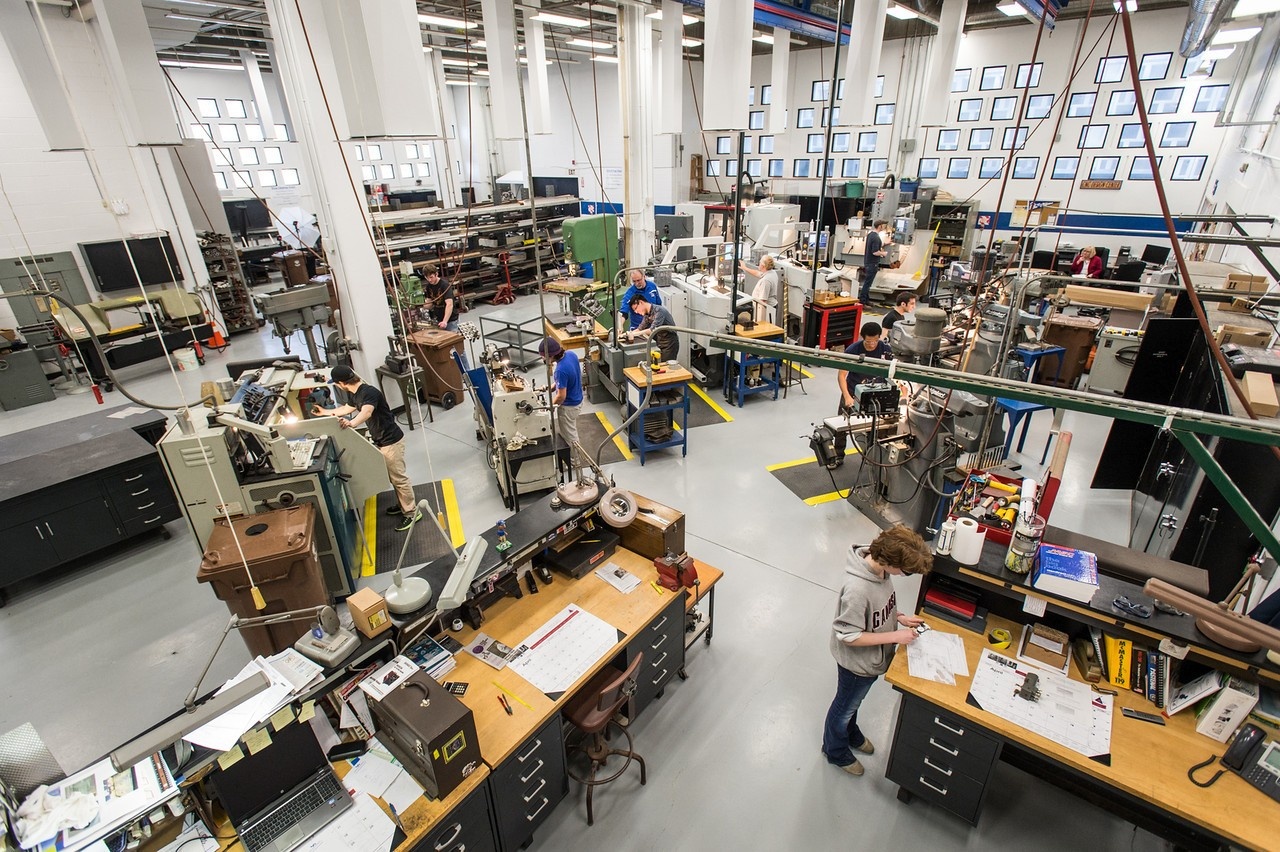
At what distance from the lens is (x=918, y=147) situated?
43.7 ft

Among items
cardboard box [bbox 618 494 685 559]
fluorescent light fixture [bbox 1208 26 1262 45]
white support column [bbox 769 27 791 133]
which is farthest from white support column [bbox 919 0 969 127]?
cardboard box [bbox 618 494 685 559]

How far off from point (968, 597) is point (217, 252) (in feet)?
40.4

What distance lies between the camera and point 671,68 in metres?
8.06

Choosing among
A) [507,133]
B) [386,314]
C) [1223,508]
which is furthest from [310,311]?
[1223,508]

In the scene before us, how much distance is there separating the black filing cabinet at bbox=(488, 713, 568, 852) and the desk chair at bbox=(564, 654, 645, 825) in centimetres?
13

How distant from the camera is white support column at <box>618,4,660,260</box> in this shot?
Result: 8.49m

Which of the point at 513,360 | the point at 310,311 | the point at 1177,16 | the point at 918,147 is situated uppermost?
the point at 1177,16

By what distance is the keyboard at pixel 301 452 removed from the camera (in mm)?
3852

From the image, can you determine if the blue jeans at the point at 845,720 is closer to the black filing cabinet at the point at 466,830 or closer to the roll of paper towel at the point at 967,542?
the roll of paper towel at the point at 967,542

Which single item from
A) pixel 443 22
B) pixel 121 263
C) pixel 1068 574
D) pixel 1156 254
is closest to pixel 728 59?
pixel 1068 574

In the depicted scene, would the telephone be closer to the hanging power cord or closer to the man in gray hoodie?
the man in gray hoodie

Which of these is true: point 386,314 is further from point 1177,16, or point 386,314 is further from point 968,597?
point 1177,16

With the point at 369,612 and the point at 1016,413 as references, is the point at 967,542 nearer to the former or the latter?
the point at 369,612

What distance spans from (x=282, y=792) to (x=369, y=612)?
695 millimetres
